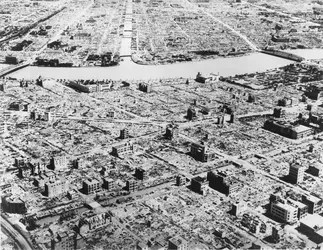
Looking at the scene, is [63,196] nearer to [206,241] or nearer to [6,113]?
[206,241]

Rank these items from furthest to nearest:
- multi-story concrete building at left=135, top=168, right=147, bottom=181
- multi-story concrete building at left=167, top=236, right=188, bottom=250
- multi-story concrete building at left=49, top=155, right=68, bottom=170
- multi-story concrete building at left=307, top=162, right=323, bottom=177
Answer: multi-story concrete building at left=307, top=162, right=323, bottom=177 → multi-story concrete building at left=49, top=155, right=68, bottom=170 → multi-story concrete building at left=135, top=168, right=147, bottom=181 → multi-story concrete building at left=167, top=236, right=188, bottom=250

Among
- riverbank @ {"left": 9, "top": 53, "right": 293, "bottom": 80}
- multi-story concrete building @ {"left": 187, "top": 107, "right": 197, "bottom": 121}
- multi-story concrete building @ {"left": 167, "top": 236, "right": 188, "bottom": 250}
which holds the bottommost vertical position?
riverbank @ {"left": 9, "top": 53, "right": 293, "bottom": 80}

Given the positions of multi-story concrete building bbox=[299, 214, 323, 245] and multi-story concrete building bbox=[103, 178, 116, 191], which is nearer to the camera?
multi-story concrete building bbox=[299, 214, 323, 245]

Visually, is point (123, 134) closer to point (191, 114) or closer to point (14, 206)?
point (191, 114)

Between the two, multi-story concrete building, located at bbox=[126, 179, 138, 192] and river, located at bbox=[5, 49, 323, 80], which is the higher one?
multi-story concrete building, located at bbox=[126, 179, 138, 192]

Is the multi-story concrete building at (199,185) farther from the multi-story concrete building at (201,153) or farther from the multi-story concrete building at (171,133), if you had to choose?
the multi-story concrete building at (171,133)

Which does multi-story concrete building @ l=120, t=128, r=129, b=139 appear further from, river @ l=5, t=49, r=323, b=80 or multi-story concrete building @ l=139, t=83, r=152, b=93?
river @ l=5, t=49, r=323, b=80

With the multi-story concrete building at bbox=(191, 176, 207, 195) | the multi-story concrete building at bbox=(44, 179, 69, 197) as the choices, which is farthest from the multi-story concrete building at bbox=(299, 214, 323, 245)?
the multi-story concrete building at bbox=(44, 179, 69, 197)
